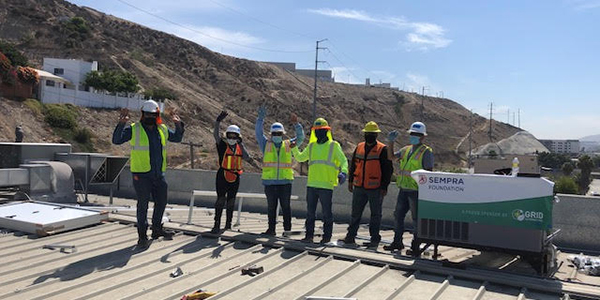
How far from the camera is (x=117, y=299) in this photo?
4.91 m

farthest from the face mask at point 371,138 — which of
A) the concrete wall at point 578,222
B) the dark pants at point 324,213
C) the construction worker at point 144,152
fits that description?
the concrete wall at point 578,222

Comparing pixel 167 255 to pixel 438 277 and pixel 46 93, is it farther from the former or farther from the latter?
pixel 46 93

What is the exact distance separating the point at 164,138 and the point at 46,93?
44.1 metres

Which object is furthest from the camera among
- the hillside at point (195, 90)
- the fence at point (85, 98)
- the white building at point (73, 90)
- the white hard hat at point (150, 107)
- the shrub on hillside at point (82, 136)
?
the hillside at point (195, 90)

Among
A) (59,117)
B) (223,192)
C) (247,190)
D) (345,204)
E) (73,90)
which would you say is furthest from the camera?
(73,90)

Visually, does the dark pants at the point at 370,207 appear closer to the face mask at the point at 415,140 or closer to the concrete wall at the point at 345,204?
the face mask at the point at 415,140

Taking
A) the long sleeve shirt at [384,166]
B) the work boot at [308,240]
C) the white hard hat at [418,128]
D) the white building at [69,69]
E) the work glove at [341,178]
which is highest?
the white building at [69,69]

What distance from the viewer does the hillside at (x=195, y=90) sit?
161 ft

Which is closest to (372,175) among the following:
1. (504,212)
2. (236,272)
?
(504,212)

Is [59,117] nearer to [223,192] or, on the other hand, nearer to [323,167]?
[223,192]

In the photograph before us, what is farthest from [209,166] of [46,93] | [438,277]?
[438,277]

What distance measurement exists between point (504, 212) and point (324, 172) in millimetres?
2768

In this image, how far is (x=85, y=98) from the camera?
5006 centimetres

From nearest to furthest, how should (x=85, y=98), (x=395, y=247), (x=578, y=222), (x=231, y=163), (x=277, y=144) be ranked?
(x=395, y=247)
(x=231, y=163)
(x=277, y=144)
(x=578, y=222)
(x=85, y=98)
